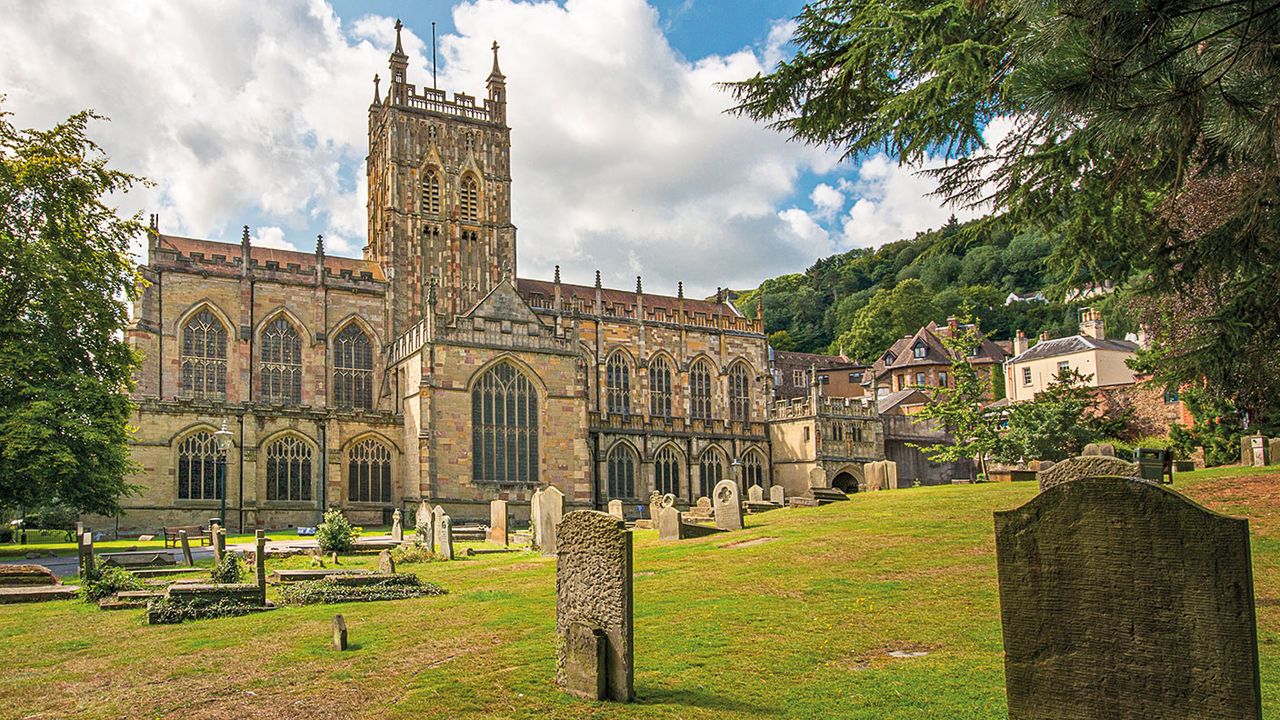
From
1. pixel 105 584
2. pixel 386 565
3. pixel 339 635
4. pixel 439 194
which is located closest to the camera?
pixel 339 635

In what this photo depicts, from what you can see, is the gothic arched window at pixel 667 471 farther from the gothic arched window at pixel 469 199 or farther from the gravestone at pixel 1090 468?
the gravestone at pixel 1090 468

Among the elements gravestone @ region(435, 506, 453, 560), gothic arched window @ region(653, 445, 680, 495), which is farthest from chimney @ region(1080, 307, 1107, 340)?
gravestone @ region(435, 506, 453, 560)

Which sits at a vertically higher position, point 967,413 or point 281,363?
point 281,363

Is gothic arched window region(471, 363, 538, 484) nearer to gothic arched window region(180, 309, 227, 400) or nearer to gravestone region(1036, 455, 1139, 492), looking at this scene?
gothic arched window region(180, 309, 227, 400)

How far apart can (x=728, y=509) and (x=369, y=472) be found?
66.5 ft

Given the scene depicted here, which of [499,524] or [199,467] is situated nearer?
[499,524]

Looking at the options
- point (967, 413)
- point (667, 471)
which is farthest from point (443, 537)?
point (667, 471)

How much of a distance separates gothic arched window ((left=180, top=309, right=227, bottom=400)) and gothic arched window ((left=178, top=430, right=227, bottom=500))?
6971 millimetres

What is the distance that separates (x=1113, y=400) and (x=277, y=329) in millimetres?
36822

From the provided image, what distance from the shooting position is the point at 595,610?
26.9 feet

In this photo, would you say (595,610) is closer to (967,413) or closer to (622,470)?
(967,413)

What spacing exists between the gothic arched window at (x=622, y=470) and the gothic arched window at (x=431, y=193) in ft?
51.5

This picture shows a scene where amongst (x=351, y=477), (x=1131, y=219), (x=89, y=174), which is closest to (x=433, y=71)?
(x=351, y=477)

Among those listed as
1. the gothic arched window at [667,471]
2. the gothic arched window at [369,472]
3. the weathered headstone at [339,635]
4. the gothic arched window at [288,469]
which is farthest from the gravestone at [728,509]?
the gothic arched window at [667,471]
